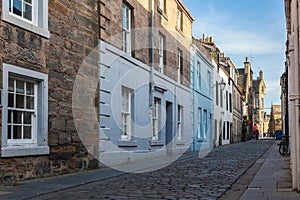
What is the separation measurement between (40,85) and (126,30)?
6181mm

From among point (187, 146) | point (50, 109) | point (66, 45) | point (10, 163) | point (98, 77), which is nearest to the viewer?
point (10, 163)

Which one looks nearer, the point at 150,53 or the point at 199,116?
the point at 150,53

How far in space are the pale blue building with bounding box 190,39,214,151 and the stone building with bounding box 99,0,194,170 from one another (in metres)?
1.35

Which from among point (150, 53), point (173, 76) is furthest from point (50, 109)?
point (173, 76)

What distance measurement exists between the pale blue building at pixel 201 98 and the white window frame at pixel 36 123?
15.9 m

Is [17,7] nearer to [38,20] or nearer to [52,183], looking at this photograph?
[38,20]

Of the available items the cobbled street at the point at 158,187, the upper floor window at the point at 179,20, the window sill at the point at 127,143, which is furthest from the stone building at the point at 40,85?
the upper floor window at the point at 179,20

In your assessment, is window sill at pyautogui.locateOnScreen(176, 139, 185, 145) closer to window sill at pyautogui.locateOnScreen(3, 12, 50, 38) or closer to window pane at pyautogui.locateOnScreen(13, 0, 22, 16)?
window sill at pyautogui.locateOnScreen(3, 12, 50, 38)

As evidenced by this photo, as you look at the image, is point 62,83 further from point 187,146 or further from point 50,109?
point 187,146

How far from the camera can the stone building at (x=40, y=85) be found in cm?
941

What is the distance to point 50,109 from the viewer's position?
1092cm

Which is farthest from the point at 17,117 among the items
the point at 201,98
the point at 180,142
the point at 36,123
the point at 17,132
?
the point at 201,98

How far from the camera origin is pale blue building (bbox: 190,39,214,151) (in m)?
26.4

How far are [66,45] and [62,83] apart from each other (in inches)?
40.1
